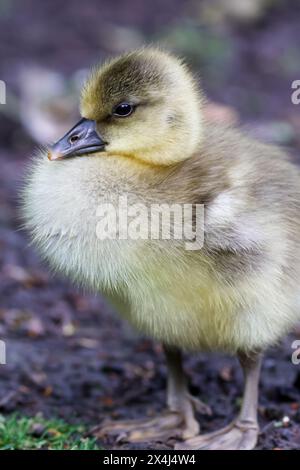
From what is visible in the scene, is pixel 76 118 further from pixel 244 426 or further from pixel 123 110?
pixel 244 426

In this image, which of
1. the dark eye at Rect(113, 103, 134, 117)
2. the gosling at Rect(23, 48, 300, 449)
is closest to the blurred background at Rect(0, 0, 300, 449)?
the gosling at Rect(23, 48, 300, 449)

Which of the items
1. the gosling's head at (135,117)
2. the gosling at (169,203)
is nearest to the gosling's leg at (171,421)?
the gosling at (169,203)

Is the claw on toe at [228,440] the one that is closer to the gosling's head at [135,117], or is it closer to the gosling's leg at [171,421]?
the gosling's leg at [171,421]

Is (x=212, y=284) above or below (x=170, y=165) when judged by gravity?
A: below

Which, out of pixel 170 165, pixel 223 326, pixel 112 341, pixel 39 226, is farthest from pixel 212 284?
pixel 112 341

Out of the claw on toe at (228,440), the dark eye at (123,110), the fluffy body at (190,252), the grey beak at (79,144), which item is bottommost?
the claw on toe at (228,440)

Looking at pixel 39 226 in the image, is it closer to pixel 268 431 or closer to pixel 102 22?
pixel 268 431
